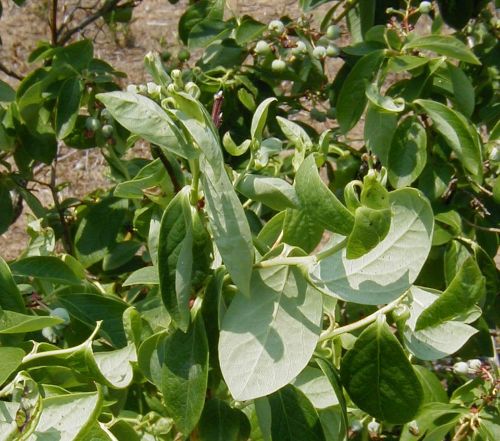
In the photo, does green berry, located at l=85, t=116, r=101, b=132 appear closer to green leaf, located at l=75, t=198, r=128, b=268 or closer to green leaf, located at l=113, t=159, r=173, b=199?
green leaf, located at l=75, t=198, r=128, b=268

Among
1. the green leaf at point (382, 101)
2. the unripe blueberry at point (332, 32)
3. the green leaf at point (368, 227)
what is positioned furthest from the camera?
the unripe blueberry at point (332, 32)

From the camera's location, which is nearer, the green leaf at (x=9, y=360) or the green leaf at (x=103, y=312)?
the green leaf at (x=9, y=360)

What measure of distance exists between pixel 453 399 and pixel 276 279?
1.96ft

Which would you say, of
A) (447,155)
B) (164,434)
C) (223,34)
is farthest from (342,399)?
(223,34)

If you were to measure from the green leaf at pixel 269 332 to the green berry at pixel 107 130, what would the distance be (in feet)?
2.58

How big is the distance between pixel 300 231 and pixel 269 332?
97mm

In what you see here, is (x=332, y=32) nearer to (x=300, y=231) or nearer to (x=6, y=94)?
(x=6, y=94)

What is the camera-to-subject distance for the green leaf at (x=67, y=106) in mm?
1405

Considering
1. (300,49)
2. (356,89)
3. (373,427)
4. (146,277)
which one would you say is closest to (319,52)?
(300,49)

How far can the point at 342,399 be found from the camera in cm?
72

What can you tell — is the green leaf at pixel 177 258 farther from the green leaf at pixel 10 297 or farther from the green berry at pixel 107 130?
the green berry at pixel 107 130

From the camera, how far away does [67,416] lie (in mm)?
665

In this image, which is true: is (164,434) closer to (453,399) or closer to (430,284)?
(453,399)

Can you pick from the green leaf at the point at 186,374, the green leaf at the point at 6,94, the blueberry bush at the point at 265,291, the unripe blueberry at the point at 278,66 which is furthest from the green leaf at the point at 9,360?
the unripe blueberry at the point at 278,66
